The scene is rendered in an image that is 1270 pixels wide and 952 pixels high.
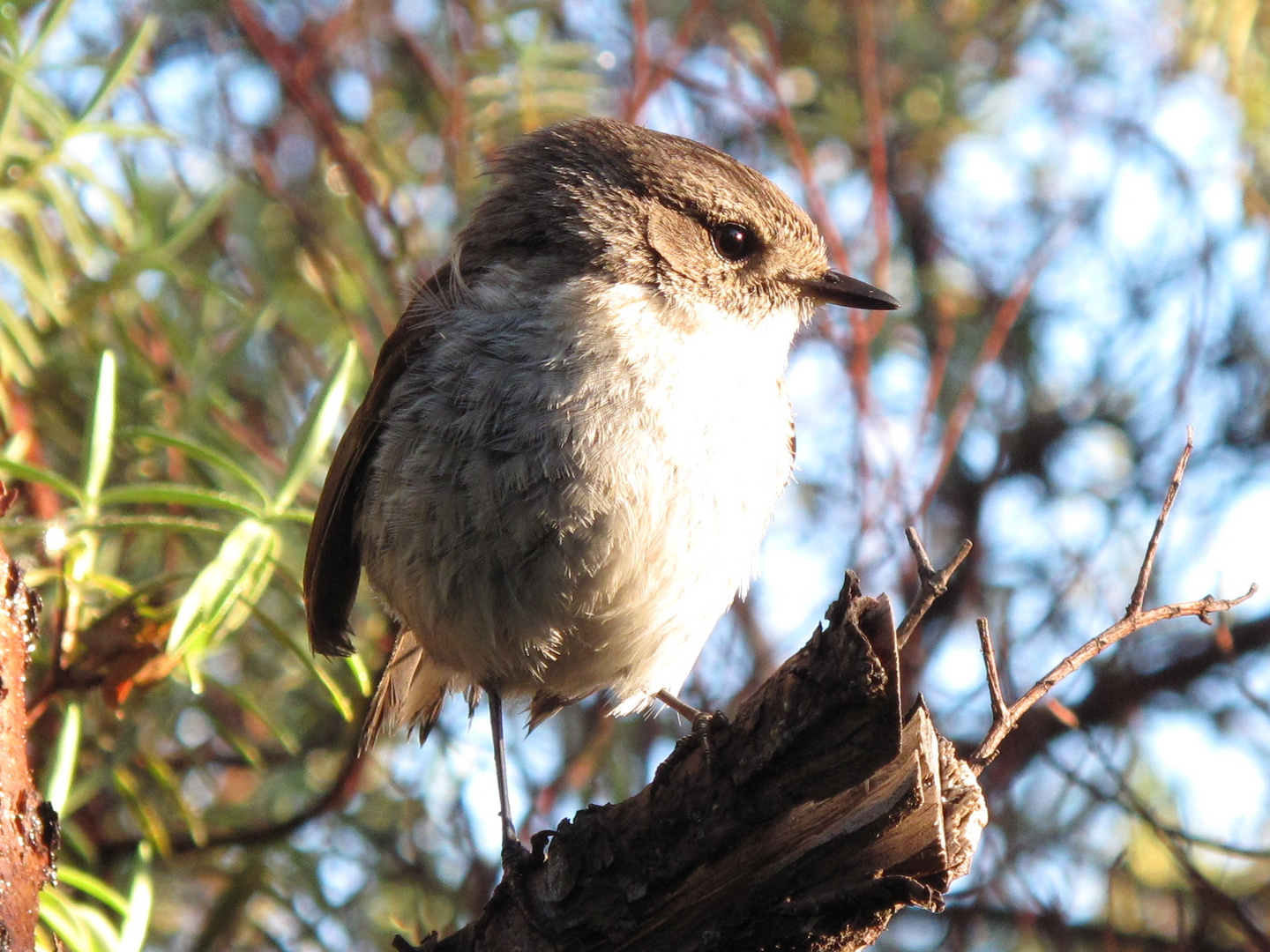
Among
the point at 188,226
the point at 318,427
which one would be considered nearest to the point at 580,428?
the point at 318,427

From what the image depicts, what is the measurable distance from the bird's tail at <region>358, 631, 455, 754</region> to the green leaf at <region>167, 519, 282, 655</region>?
0.80 metres

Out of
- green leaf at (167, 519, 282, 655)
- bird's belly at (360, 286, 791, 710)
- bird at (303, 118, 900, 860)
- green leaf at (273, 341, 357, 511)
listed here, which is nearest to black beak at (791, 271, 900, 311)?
bird at (303, 118, 900, 860)

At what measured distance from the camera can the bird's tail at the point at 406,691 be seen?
475 cm

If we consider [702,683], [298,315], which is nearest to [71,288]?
[298,315]

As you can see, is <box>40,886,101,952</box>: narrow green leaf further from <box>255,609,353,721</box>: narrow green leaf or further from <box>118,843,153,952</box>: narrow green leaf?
<box>255,609,353,721</box>: narrow green leaf

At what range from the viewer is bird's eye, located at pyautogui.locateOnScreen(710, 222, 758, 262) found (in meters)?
4.34

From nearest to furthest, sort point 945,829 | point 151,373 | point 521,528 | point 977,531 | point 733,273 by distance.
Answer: point 945,829, point 521,528, point 733,273, point 151,373, point 977,531

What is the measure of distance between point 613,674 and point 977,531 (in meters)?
2.24

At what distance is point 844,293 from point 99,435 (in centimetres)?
228

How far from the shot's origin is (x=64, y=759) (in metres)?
3.77

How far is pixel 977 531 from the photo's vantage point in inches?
231

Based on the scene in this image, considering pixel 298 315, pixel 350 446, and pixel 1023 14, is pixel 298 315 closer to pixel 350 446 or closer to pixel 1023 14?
pixel 350 446

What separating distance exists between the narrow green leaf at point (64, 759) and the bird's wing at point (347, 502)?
2.54 feet

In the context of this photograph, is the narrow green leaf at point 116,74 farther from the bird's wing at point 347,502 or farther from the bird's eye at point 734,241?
the bird's eye at point 734,241
